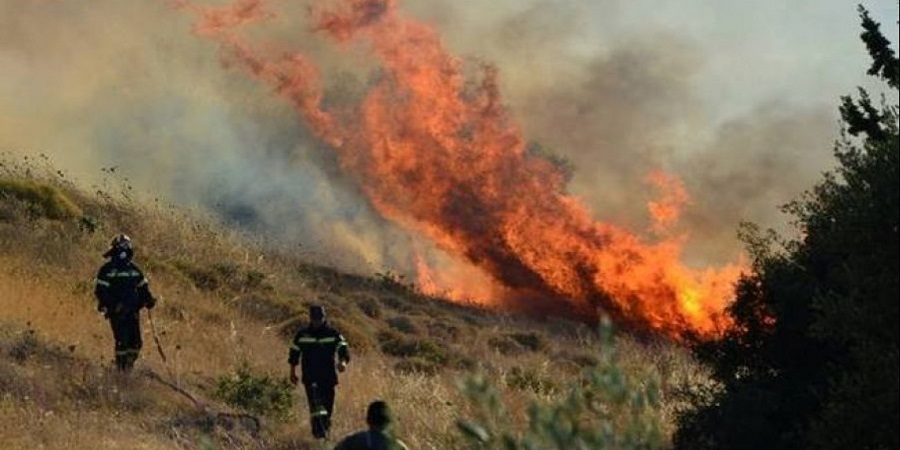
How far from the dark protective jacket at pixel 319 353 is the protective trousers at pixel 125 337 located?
2.88m

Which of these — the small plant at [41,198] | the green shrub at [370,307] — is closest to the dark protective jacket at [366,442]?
the small plant at [41,198]

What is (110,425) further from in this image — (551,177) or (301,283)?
(551,177)

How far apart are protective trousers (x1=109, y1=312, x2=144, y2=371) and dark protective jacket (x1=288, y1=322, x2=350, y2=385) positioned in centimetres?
288

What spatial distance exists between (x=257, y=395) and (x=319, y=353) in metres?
2.00

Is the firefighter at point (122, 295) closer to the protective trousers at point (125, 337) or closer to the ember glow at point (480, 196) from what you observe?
the protective trousers at point (125, 337)

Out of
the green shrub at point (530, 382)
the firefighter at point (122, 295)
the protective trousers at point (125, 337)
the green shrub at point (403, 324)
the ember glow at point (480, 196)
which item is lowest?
the protective trousers at point (125, 337)

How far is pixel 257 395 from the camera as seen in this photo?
1705 cm

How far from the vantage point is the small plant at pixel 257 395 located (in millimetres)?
16891

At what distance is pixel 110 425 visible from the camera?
563 inches

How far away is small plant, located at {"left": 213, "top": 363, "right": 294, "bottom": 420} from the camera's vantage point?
16.9 m

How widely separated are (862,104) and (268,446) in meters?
9.19

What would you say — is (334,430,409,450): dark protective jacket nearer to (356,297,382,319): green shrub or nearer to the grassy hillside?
the grassy hillside

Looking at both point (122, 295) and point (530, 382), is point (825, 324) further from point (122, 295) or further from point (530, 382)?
point (530, 382)

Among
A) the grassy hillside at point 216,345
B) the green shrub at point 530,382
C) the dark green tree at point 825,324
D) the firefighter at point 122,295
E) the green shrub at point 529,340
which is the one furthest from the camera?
the green shrub at point 529,340
